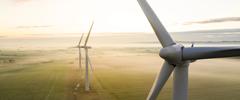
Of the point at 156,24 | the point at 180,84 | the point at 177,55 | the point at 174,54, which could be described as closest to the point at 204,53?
the point at 177,55

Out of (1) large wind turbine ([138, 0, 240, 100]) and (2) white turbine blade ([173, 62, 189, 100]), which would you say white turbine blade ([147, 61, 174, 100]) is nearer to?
(1) large wind turbine ([138, 0, 240, 100])

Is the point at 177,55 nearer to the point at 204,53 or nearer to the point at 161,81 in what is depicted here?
the point at 204,53

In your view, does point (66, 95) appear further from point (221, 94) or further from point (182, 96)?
point (182, 96)

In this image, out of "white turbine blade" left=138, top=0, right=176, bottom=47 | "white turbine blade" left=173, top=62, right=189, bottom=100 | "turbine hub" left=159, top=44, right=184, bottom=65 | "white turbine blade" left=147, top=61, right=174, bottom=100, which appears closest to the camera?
"turbine hub" left=159, top=44, right=184, bottom=65

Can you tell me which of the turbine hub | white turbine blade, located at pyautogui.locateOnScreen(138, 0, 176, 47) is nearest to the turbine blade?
the turbine hub

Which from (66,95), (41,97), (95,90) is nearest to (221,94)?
(95,90)

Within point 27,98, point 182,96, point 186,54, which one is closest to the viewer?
point 186,54

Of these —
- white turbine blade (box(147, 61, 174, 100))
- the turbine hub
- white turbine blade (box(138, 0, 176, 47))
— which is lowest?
white turbine blade (box(147, 61, 174, 100))

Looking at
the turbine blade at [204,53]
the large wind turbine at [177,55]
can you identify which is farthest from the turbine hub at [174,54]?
the turbine blade at [204,53]
